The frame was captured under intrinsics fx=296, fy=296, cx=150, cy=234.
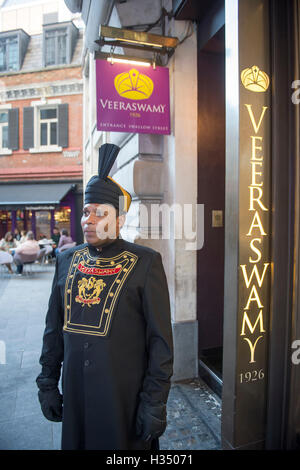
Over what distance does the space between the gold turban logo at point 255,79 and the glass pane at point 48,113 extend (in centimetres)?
1440

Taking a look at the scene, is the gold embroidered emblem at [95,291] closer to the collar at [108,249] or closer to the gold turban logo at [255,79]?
the collar at [108,249]

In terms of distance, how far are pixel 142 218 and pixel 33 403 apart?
2.32 meters

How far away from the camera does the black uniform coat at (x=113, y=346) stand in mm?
1559

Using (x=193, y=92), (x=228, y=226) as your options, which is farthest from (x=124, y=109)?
(x=228, y=226)

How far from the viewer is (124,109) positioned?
3305mm

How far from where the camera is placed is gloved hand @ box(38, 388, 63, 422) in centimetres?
172

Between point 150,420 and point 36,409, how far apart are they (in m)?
1.97

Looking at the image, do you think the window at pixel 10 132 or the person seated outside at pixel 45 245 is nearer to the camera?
the person seated outside at pixel 45 245

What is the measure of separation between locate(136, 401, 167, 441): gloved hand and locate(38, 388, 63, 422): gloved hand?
498 mm

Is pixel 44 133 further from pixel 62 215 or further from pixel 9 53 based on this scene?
pixel 9 53

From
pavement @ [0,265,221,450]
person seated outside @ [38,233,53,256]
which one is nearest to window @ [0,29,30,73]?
person seated outside @ [38,233,53,256]

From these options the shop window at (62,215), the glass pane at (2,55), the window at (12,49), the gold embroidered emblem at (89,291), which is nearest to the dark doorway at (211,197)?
the gold embroidered emblem at (89,291)

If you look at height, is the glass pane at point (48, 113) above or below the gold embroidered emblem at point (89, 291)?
above

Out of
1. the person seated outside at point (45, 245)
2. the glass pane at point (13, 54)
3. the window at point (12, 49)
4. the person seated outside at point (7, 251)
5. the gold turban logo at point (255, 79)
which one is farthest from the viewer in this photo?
the glass pane at point (13, 54)
